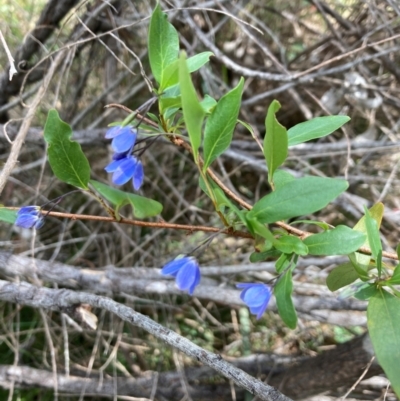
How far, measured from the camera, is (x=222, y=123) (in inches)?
21.9

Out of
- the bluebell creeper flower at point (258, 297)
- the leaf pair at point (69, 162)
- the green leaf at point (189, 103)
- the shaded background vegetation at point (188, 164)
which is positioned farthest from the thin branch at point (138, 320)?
the shaded background vegetation at point (188, 164)

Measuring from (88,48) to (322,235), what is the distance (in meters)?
1.31

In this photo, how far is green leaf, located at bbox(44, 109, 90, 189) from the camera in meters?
0.61

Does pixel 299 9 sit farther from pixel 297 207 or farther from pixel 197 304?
pixel 297 207

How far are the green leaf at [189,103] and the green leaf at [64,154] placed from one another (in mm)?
215

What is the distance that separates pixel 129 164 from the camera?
2.08 ft

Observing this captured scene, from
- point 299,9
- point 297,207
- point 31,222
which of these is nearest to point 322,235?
point 297,207

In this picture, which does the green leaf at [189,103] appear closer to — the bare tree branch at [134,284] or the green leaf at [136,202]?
the green leaf at [136,202]

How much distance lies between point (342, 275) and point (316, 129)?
23cm

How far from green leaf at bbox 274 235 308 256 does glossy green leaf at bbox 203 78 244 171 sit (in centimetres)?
14

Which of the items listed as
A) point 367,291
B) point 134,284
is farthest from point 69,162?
point 134,284

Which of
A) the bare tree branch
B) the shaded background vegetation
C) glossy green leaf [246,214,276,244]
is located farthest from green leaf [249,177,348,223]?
the shaded background vegetation

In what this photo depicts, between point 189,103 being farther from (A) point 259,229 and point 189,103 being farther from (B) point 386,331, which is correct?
(B) point 386,331

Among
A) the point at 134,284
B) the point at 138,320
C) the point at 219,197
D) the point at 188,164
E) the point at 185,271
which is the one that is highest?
the point at 219,197
